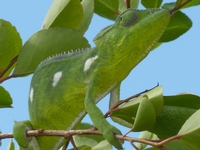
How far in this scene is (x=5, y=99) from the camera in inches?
78.2

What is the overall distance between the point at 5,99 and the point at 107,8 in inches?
25.6

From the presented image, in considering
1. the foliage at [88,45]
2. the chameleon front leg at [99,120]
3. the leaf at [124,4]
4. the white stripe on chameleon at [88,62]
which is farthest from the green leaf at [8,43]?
the leaf at [124,4]

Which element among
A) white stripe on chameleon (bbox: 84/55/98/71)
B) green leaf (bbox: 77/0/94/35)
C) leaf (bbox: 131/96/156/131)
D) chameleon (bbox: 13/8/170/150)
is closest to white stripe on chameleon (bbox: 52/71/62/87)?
chameleon (bbox: 13/8/170/150)

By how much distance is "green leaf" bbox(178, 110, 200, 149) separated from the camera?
1.34 meters

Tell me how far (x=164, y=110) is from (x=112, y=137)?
0.73 feet

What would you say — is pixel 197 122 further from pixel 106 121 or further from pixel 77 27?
pixel 77 27

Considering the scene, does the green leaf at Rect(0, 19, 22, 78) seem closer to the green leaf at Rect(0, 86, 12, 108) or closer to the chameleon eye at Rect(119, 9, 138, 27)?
the green leaf at Rect(0, 86, 12, 108)

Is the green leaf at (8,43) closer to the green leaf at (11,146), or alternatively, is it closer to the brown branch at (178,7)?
the green leaf at (11,146)

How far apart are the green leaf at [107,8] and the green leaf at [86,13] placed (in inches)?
5.1

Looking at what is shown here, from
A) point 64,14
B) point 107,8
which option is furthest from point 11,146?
point 107,8

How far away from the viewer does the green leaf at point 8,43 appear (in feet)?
6.34

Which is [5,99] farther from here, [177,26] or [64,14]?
[177,26]

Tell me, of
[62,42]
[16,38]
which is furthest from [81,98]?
[16,38]

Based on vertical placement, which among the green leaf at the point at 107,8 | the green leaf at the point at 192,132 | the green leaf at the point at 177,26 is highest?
the green leaf at the point at 107,8
